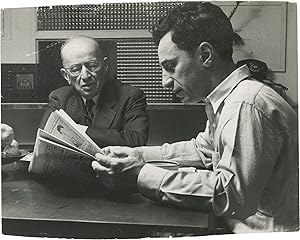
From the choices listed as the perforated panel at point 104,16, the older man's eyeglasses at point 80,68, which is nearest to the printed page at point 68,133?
the older man's eyeglasses at point 80,68

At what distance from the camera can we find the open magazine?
63.6 inches

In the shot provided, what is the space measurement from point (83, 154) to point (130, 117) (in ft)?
0.45

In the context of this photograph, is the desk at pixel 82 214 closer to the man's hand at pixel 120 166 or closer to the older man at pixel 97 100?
the man's hand at pixel 120 166

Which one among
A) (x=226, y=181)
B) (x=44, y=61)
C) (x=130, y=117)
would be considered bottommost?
(x=226, y=181)

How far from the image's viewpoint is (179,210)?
63.0 inches

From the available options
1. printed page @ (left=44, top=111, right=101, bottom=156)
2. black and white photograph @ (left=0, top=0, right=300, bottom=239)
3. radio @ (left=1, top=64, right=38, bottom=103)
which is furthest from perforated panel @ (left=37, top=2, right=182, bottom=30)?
A: printed page @ (left=44, top=111, right=101, bottom=156)

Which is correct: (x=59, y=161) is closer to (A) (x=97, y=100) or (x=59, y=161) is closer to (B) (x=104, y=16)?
(A) (x=97, y=100)

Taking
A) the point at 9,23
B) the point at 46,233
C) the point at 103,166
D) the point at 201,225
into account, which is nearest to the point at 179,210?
the point at 201,225

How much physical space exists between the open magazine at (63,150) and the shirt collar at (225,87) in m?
0.29

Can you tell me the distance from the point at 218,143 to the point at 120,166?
230 mm

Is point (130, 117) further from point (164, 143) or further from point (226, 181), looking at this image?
point (226, 181)

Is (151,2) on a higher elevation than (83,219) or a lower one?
higher

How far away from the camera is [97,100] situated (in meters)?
1.63

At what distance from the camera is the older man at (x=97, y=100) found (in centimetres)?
161
